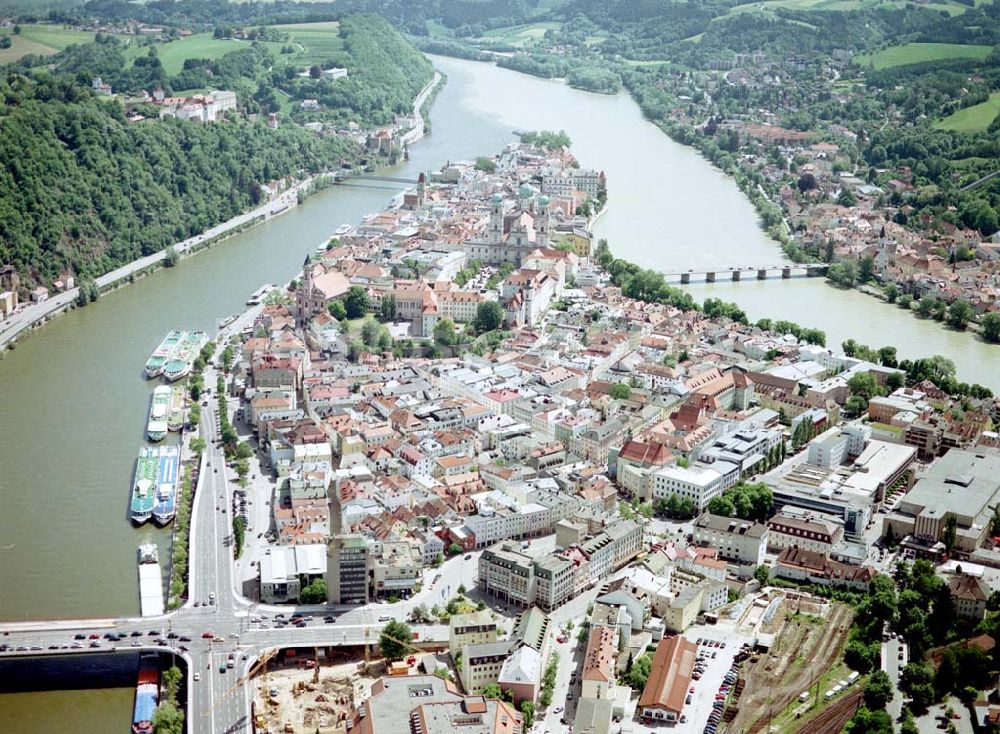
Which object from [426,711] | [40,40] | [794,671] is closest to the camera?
[426,711]

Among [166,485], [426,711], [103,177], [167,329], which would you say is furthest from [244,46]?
[426,711]

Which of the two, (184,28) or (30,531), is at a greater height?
(184,28)

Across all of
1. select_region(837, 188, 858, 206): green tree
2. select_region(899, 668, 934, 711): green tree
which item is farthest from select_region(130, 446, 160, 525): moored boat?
select_region(837, 188, 858, 206): green tree

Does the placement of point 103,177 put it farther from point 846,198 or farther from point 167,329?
point 846,198

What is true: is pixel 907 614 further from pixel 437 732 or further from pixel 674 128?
pixel 674 128

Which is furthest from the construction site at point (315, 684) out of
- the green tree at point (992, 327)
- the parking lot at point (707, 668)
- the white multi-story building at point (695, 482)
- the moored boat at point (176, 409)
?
the green tree at point (992, 327)

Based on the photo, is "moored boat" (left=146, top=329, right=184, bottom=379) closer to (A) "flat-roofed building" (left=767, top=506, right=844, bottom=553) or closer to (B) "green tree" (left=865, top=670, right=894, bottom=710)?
(A) "flat-roofed building" (left=767, top=506, right=844, bottom=553)

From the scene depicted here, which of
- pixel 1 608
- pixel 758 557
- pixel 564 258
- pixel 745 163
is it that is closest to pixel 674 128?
pixel 745 163

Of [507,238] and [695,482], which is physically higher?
[507,238]
